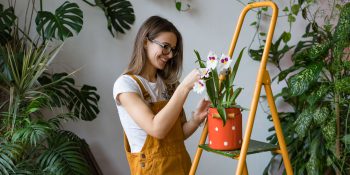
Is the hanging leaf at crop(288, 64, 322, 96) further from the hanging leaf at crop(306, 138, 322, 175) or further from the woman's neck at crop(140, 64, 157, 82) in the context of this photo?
the woman's neck at crop(140, 64, 157, 82)

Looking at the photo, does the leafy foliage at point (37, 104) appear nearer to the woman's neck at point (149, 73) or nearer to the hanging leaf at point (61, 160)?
the hanging leaf at point (61, 160)

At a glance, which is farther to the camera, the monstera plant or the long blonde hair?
the monstera plant

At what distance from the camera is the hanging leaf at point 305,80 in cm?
253

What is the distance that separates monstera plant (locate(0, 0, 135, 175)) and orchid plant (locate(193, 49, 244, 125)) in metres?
0.99

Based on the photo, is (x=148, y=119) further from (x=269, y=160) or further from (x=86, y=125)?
(x=269, y=160)

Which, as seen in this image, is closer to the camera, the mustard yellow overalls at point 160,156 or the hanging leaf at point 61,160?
the mustard yellow overalls at point 160,156

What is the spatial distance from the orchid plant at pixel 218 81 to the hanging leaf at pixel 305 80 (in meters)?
1.03

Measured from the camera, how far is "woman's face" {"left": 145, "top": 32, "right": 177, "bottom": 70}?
6.04ft

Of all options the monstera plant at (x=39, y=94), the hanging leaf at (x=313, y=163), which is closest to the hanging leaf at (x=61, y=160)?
the monstera plant at (x=39, y=94)

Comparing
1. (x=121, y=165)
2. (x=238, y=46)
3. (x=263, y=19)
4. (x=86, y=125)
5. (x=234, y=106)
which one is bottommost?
(x=121, y=165)

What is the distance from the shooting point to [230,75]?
161 centimetres

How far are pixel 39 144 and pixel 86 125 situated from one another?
0.69m

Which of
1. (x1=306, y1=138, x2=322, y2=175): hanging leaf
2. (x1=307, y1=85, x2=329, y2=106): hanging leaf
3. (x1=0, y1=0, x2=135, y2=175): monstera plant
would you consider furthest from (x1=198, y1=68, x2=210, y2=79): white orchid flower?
(x1=306, y1=138, x2=322, y2=175): hanging leaf

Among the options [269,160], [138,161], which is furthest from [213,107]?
[269,160]
